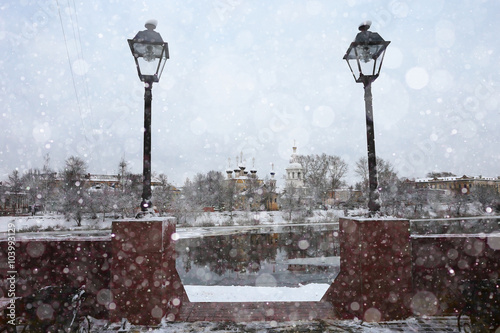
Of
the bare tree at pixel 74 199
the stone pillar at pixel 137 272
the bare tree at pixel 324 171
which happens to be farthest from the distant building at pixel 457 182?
the stone pillar at pixel 137 272

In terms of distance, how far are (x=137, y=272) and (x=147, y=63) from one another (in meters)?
3.19

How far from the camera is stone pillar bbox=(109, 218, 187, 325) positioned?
4531mm

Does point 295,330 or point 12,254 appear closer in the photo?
point 295,330

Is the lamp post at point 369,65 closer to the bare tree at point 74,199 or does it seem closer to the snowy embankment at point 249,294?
the snowy embankment at point 249,294

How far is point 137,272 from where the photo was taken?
456 centimetres

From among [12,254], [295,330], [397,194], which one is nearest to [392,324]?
[295,330]

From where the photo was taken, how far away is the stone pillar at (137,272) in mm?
4531

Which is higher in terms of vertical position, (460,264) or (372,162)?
(372,162)

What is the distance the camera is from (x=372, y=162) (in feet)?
16.7

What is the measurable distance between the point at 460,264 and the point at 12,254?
680 centimetres

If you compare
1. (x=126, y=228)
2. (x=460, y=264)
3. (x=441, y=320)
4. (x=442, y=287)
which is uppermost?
(x=126, y=228)

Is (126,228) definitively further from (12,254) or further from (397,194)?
(397,194)

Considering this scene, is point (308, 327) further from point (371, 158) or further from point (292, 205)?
point (292, 205)

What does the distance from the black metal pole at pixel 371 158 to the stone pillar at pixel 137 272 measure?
10.7ft
